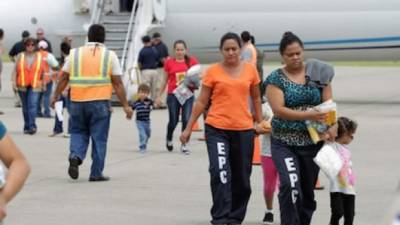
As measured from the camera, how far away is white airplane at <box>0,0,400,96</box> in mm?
21594

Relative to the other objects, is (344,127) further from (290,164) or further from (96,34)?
(96,34)

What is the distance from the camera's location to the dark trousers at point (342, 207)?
7750 millimetres

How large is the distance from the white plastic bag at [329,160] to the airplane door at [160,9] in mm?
A: 15100

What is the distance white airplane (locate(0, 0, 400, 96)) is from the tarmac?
3.75 m

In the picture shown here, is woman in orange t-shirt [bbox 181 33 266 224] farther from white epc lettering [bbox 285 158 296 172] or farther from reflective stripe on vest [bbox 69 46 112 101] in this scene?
reflective stripe on vest [bbox 69 46 112 101]

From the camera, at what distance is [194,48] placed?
22.9 metres

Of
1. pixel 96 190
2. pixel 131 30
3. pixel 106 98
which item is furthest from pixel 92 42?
pixel 131 30

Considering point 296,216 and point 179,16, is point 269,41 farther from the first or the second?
point 296,216

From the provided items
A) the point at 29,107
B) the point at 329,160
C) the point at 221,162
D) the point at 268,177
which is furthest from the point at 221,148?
the point at 29,107

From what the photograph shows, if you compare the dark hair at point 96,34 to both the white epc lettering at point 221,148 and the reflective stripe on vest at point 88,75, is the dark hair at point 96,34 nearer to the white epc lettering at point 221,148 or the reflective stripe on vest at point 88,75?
the reflective stripe on vest at point 88,75

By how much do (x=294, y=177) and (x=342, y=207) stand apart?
0.68m

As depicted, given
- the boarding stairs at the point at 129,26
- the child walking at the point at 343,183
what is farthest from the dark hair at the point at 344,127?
the boarding stairs at the point at 129,26

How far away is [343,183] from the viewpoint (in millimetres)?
7684

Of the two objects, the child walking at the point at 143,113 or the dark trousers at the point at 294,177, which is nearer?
the dark trousers at the point at 294,177
